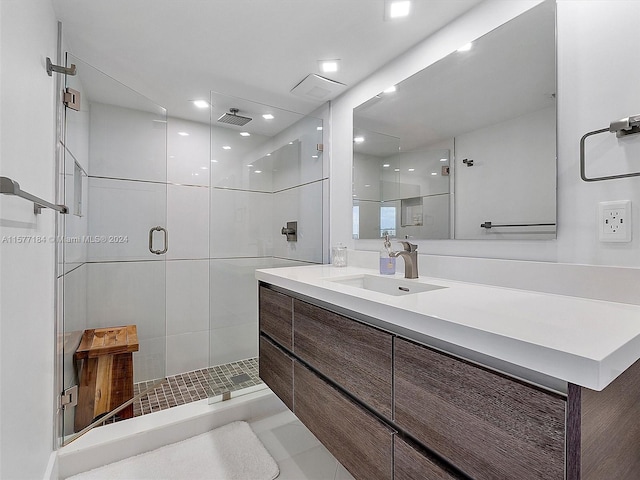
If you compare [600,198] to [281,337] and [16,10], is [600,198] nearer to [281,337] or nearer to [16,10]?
[281,337]

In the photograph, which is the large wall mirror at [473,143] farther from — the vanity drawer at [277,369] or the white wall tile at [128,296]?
the white wall tile at [128,296]

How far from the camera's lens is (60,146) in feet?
5.00

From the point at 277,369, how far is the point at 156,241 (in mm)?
1372

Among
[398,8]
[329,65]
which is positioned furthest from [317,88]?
[398,8]

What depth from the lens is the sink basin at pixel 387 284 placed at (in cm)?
140

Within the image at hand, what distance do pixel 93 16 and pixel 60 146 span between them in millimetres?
606

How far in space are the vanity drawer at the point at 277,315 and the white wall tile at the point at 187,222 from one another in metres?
1.22

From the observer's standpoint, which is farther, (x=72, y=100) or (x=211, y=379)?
(x=211, y=379)

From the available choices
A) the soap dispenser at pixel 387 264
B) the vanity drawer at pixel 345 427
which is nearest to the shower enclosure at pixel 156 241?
the soap dispenser at pixel 387 264

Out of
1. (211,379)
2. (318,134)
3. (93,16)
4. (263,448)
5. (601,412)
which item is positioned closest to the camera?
(601,412)

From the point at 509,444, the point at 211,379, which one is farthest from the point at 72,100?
the point at 509,444

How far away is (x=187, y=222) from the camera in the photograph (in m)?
2.78

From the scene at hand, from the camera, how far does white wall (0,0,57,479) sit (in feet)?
3.03

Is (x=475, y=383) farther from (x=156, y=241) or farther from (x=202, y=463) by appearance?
(x=156, y=241)
